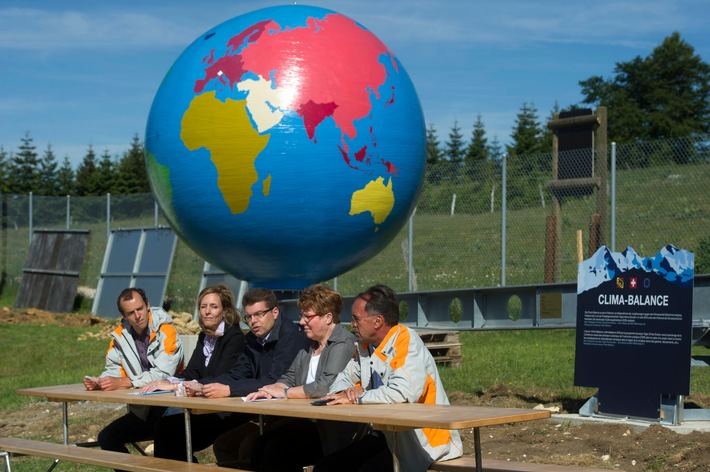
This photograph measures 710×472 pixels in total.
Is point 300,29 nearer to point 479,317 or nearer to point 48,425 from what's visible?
point 479,317

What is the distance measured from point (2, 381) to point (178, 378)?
7.65 metres

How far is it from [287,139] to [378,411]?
130 inches

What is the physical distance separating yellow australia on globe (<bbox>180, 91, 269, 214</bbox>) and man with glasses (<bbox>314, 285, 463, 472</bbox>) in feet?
8.53

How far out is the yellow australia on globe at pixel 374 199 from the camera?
26.4ft

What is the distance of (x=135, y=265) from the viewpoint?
839 inches

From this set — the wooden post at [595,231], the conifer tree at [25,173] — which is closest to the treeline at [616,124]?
the conifer tree at [25,173]

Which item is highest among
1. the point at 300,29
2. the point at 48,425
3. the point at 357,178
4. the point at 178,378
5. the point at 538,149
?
the point at 538,149

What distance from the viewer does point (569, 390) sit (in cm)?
1005

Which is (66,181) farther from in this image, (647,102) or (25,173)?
(647,102)

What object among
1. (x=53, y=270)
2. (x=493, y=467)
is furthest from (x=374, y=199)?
(x=53, y=270)

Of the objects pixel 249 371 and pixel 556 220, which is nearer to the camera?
pixel 249 371

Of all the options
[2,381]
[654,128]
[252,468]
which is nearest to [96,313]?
[2,381]

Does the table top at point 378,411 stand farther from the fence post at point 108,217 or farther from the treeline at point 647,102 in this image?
the treeline at point 647,102

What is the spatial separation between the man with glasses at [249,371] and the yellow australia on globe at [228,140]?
4.70ft
